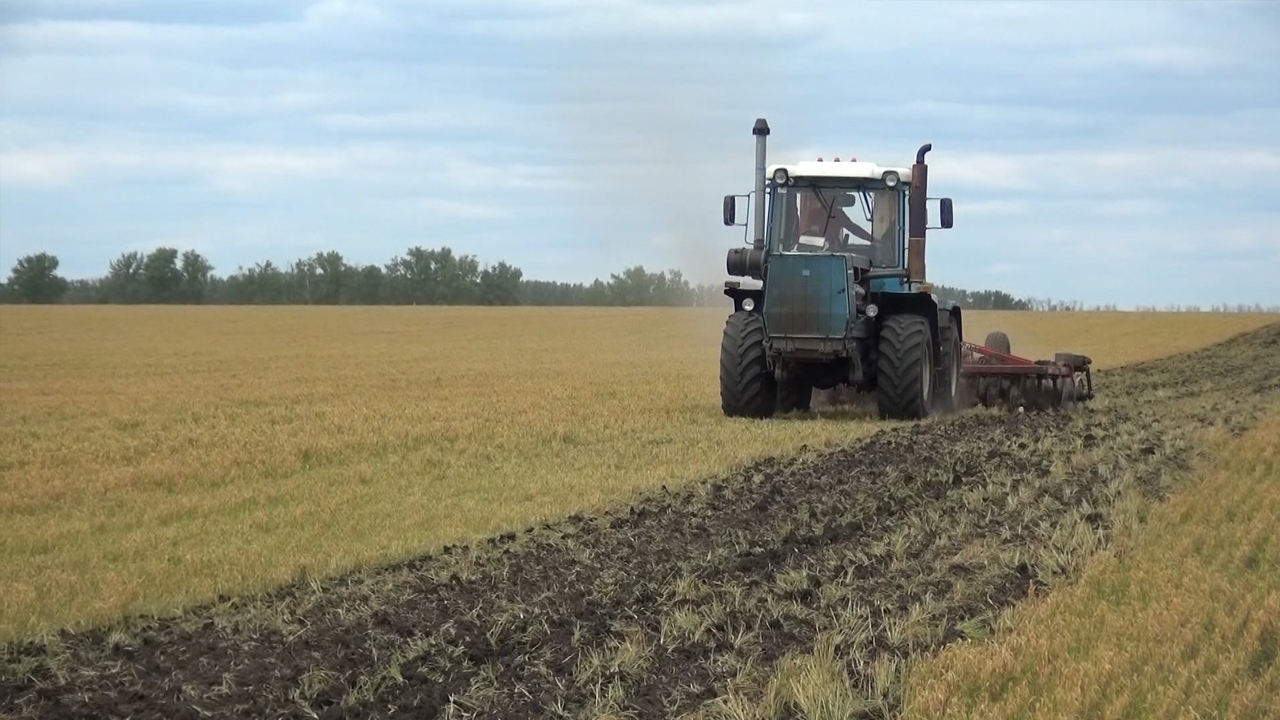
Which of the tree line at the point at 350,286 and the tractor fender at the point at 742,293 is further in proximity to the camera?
the tree line at the point at 350,286

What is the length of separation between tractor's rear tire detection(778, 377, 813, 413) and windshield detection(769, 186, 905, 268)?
155 centimetres

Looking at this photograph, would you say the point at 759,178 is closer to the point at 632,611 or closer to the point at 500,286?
the point at 632,611

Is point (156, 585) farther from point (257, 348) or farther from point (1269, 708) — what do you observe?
→ point (257, 348)

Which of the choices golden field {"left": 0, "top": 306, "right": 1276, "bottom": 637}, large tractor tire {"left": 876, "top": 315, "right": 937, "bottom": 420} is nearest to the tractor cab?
large tractor tire {"left": 876, "top": 315, "right": 937, "bottom": 420}

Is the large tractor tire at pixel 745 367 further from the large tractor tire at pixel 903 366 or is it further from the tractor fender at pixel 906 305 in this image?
the tractor fender at pixel 906 305

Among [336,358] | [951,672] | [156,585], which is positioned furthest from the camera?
[336,358]

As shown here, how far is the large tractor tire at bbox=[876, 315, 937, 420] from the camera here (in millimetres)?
14461

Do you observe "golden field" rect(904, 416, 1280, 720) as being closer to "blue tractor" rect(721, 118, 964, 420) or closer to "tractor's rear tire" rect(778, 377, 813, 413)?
"blue tractor" rect(721, 118, 964, 420)

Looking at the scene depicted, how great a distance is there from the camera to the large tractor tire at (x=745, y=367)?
14.7 meters

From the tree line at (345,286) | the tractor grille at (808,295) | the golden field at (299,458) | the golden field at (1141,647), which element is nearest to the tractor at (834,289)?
the tractor grille at (808,295)

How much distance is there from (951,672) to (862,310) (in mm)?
9757

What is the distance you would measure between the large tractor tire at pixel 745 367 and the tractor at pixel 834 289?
10mm

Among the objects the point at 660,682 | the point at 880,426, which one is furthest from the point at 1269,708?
the point at 880,426

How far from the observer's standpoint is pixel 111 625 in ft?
21.4
